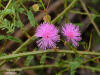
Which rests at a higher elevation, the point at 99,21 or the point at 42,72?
the point at 99,21

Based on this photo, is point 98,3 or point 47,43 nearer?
point 47,43

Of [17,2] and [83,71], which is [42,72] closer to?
[83,71]

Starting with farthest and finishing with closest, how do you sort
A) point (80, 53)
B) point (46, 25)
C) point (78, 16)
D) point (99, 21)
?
point (78, 16)
point (99, 21)
point (80, 53)
point (46, 25)

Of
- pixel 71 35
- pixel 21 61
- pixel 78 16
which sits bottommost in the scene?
pixel 21 61

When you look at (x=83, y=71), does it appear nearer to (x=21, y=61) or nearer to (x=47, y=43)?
(x=21, y=61)

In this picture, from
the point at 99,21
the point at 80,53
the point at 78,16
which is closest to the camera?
the point at 80,53

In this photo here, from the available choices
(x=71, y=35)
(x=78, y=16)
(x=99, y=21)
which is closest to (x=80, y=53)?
(x=71, y=35)

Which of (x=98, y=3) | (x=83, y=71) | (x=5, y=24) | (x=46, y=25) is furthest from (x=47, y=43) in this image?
(x=98, y=3)
